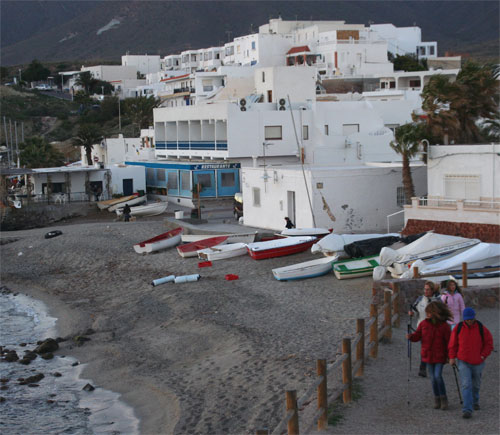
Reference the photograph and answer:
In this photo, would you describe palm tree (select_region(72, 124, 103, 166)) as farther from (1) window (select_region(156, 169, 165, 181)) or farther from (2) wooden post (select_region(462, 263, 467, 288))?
(2) wooden post (select_region(462, 263, 467, 288))

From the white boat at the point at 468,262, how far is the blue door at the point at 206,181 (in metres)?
24.9

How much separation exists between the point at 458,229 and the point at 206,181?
2229 cm

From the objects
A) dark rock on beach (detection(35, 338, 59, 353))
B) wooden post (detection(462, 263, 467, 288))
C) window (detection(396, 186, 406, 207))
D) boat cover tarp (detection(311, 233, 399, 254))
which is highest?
window (detection(396, 186, 406, 207))

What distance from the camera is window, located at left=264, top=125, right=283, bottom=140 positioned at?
4394 cm

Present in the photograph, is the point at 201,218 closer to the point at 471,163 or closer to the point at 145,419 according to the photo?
the point at 471,163

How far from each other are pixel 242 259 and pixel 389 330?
42.7ft

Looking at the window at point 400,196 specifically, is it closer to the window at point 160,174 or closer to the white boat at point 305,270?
the white boat at point 305,270

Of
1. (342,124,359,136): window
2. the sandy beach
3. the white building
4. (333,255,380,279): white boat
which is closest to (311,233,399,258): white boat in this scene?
the sandy beach

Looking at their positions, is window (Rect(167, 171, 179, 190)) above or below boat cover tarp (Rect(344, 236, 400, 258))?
above

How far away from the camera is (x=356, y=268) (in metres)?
22.7

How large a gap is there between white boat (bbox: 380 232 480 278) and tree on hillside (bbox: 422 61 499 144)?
715 centimetres

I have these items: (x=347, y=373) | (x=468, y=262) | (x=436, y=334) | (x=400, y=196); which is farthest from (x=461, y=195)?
(x=436, y=334)

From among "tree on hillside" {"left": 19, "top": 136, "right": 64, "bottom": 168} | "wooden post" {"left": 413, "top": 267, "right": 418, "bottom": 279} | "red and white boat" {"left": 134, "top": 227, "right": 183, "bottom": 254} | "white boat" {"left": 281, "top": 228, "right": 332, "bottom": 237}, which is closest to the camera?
"wooden post" {"left": 413, "top": 267, "right": 418, "bottom": 279}

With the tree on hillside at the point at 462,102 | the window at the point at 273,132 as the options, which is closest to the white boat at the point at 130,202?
the window at the point at 273,132
